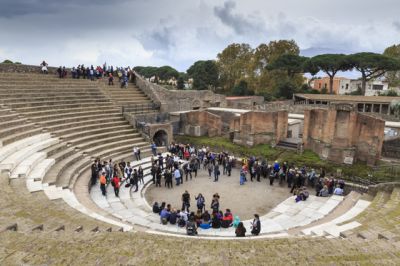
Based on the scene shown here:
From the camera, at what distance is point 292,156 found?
60.6 ft

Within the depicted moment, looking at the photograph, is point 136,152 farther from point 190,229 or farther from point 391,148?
point 391,148

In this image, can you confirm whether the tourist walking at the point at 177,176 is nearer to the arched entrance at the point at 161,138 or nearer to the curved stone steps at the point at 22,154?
the curved stone steps at the point at 22,154

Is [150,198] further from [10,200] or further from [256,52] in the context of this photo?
[256,52]

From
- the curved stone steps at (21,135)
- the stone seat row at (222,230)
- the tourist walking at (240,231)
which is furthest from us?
the curved stone steps at (21,135)

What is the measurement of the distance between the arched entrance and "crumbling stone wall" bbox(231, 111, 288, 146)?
18.9 ft

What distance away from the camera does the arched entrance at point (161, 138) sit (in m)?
21.3

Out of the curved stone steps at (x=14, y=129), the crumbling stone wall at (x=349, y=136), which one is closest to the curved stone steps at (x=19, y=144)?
the curved stone steps at (x=14, y=129)

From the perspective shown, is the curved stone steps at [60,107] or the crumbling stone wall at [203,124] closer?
the curved stone steps at [60,107]

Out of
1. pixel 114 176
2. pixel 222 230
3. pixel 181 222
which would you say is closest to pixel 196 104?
pixel 114 176

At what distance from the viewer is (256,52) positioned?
55500 millimetres

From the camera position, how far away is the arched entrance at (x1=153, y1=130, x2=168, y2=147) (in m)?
21.3

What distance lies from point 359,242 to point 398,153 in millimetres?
14048

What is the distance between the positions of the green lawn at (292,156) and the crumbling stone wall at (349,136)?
1.89 feet

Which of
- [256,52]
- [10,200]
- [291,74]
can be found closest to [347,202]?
[10,200]
